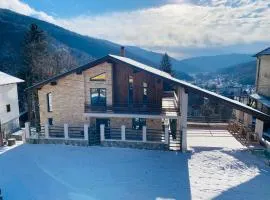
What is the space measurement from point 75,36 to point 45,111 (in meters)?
114

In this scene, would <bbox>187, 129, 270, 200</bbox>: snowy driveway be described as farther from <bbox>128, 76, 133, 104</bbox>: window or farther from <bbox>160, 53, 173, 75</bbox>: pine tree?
<bbox>160, 53, 173, 75</bbox>: pine tree

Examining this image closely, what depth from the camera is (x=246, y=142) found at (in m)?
18.3

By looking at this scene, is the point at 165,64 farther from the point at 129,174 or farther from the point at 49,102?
the point at 129,174

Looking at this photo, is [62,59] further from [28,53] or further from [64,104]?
[64,104]

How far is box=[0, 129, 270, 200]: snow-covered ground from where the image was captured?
11.9 m

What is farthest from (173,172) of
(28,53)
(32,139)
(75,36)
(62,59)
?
(75,36)

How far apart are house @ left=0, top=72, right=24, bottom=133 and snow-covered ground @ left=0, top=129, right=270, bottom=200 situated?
823cm

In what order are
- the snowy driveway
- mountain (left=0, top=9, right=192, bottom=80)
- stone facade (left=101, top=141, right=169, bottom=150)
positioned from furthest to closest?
mountain (left=0, top=9, right=192, bottom=80)
stone facade (left=101, top=141, right=169, bottom=150)
the snowy driveway

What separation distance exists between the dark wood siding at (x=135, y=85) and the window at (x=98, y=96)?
932mm

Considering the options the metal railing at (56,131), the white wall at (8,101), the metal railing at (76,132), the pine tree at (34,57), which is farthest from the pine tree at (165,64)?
the metal railing at (56,131)

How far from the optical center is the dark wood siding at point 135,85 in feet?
60.4

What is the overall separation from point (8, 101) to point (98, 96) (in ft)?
40.3

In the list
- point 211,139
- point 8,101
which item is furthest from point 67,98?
point 211,139

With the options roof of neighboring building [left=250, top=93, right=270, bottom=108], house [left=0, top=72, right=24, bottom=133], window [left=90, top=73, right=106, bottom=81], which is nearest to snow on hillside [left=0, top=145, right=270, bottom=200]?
window [left=90, top=73, right=106, bottom=81]
